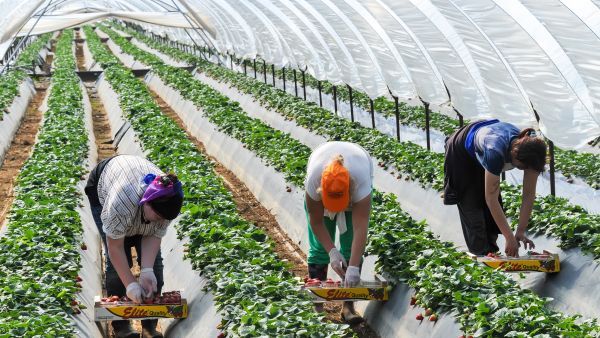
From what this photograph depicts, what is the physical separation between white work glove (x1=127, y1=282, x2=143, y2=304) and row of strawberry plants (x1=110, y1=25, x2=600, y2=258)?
11.5 feet

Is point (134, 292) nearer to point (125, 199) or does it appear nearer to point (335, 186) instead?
point (125, 199)

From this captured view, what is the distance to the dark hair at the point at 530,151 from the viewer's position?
623 centimetres

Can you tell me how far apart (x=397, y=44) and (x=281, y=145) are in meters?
2.84

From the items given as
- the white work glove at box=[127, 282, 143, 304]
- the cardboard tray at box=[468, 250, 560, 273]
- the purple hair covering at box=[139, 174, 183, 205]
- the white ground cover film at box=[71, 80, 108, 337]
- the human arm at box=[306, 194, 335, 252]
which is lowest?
the white ground cover film at box=[71, 80, 108, 337]

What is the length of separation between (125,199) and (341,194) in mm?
1475

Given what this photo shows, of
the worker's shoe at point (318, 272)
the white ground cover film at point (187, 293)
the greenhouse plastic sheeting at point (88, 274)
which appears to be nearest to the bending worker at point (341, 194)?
the worker's shoe at point (318, 272)

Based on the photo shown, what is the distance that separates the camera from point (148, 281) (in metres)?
6.50

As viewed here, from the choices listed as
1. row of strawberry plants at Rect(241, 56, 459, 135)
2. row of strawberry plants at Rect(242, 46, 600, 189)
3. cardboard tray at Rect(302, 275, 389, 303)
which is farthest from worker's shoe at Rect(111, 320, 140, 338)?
row of strawberry plants at Rect(241, 56, 459, 135)

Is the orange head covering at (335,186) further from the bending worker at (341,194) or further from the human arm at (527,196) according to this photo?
the human arm at (527,196)

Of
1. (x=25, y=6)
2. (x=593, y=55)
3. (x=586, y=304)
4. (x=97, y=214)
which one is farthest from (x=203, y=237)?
(x=25, y=6)

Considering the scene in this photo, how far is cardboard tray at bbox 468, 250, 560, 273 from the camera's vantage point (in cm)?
687

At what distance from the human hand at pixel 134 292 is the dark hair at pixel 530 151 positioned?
2.86 meters

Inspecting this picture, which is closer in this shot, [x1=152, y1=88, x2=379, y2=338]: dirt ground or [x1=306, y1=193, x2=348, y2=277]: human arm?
[x1=306, y1=193, x2=348, y2=277]: human arm

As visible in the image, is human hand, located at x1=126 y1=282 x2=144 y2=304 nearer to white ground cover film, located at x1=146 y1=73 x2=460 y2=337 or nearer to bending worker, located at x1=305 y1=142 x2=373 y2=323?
bending worker, located at x1=305 y1=142 x2=373 y2=323
